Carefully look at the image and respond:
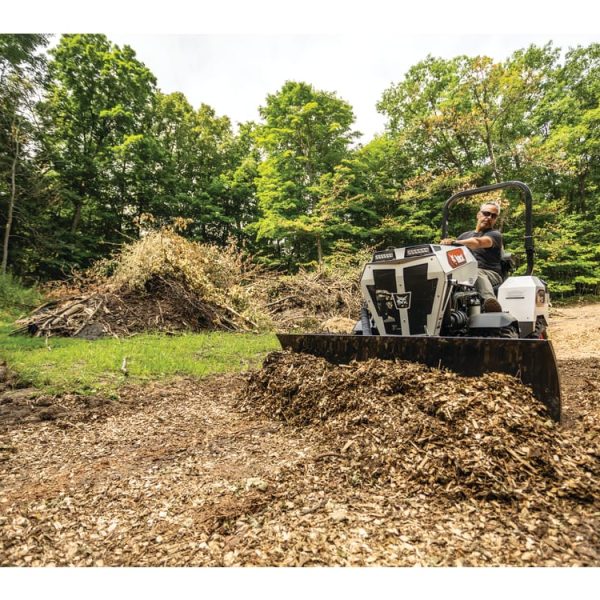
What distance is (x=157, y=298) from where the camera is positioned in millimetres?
9312

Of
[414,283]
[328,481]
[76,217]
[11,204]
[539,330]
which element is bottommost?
[328,481]

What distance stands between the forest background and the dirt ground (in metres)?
11.6

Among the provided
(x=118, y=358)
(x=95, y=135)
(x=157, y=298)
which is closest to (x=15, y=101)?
(x=157, y=298)

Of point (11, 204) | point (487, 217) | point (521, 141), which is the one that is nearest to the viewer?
point (487, 217)

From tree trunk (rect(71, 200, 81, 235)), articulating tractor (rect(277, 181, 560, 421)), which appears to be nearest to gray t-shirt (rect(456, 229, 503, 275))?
articulating tractor (rect(277, 181, 560, 421))

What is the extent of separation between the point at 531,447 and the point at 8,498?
3.16 metres

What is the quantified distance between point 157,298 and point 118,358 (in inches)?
146

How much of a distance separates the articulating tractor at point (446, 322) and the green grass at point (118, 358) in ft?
7.95

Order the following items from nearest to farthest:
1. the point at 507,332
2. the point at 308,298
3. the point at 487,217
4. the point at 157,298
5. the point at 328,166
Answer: the point at 507,332
the point at 487,217
the point at 157,298
the point at 308,298
the point at 328,166

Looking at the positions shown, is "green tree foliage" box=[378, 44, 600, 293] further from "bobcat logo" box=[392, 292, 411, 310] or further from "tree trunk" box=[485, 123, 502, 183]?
"bobcat logo" box=[392, 292, 411, 310]

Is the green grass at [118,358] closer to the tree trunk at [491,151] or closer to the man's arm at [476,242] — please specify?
the man's arm at [476,242]

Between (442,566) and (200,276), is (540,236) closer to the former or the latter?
Result: (200,276)

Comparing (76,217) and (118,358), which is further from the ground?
(76,217)

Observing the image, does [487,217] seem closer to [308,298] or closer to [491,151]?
[308,298]
